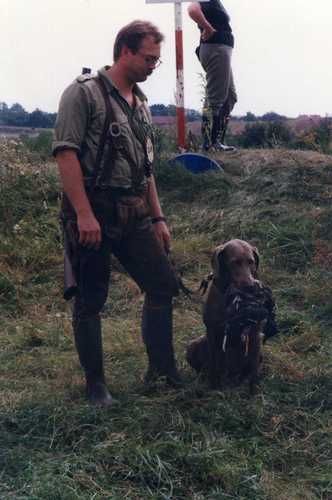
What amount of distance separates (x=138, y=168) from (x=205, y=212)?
390 cm

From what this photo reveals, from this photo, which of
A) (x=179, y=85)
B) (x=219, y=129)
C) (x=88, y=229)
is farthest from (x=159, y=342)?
(x=179, y=85)

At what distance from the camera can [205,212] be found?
A: 26.7 ft

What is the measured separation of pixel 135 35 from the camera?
13.6ft

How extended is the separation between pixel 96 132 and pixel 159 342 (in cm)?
127

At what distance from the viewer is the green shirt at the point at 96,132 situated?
13.2ft

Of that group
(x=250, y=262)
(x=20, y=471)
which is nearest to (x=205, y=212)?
(x=250, y=262)

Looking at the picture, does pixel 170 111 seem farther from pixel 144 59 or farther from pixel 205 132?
pixel 144 59

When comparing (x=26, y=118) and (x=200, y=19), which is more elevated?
(x=200, y=19)

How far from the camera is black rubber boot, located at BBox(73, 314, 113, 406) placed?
4391 mm

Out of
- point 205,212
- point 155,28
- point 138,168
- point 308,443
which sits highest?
point 155,28

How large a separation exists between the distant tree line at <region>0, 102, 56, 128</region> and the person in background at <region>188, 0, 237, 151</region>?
161 inches

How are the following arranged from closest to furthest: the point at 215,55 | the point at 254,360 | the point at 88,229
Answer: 1. the point at 88,229
2. the point at 254,360
3. the point at 215,55

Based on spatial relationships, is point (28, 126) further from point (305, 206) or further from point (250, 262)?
point (250, 262)

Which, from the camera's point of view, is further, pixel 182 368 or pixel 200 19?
pixel 200 19
